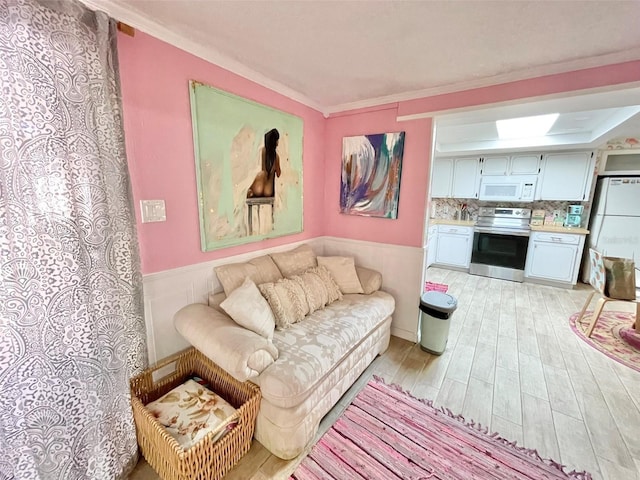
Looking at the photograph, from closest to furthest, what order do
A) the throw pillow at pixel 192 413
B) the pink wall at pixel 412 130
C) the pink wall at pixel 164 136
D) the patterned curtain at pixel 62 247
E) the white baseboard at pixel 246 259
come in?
1. the patterned curtain at pixel 62 247
2. the throw pillow at pixel 192 413
3. the pink wall at pixel 164 136
4. the white baseboard at pixel 246 259
5. the pink wall at pixel 412 130

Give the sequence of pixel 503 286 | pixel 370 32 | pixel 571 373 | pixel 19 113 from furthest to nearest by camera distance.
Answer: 1. pixel 503 286
2. pixel 571 373
3. pixel 370 32
4. pixel 19 113

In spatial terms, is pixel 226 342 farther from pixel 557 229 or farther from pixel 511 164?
pixel 511 164

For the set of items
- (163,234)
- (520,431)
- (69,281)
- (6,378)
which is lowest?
(520,431)

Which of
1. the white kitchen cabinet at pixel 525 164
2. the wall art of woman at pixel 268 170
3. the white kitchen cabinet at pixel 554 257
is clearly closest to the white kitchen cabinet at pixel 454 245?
the white kitchen cabinet at pixel 554 257

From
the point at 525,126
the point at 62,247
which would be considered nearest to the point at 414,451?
the point at 62,247

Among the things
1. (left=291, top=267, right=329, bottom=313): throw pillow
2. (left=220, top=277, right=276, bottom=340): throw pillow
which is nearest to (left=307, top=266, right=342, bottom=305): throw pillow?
(left=291, top=267, right=329, bottom=313): throw pillow

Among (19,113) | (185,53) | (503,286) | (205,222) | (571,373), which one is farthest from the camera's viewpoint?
(503,286)

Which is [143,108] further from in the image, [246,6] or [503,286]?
[503,286]

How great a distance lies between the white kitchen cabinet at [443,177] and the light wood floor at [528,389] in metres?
2.63

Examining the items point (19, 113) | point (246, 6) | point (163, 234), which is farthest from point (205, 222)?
point (246, 6)

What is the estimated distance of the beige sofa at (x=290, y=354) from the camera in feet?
4.56

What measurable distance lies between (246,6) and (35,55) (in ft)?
2.96

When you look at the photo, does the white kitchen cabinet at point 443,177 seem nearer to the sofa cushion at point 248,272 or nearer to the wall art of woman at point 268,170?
the wall art of woman at point 268,170

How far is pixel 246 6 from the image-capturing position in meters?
1.27
